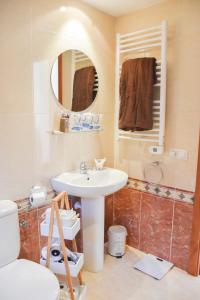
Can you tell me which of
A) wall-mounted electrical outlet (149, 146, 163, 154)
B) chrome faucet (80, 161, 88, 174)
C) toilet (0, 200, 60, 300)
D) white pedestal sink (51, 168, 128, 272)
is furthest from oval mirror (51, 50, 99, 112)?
toilet (0, 200, 60, 300)

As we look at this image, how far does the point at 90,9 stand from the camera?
211cm

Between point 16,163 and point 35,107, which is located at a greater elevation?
point 35,107

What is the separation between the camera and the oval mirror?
192 cm

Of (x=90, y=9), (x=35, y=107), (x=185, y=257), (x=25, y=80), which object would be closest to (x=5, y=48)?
(x=25, y=80)

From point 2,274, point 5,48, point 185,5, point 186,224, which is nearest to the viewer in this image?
point 2,274

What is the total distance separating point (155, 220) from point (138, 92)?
1171 mm

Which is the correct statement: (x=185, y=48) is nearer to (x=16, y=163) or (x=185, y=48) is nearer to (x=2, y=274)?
(x=16, y=163)

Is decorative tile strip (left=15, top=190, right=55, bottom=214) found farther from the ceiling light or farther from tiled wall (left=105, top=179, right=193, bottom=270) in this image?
the ceiling light

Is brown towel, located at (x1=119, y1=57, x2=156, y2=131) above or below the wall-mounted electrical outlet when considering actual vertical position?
above

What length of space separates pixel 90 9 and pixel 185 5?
77 cm

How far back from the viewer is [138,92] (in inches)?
81.7

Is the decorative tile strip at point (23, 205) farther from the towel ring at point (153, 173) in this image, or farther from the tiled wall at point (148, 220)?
the towel ring at point (153, 173)

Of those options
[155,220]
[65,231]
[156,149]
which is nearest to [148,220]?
[155,220]

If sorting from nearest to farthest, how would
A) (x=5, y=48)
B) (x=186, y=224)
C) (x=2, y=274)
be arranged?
1. (x=2, y=274)
2. (x=5, y=48)
3. (x=186, y=224)
